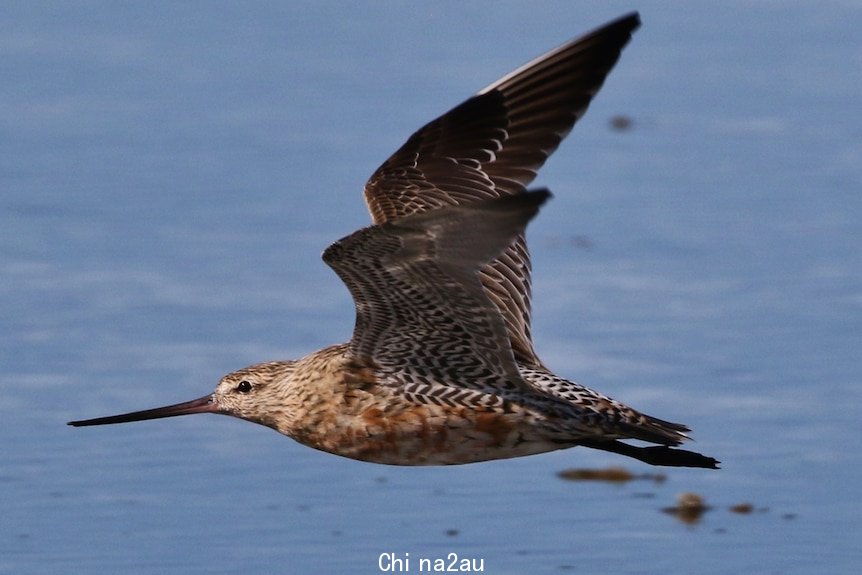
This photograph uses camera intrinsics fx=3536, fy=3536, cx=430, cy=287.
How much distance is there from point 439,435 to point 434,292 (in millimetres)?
794

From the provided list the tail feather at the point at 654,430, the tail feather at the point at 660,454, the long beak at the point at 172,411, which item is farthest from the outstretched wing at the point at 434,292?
the long beak at the point at 172,411

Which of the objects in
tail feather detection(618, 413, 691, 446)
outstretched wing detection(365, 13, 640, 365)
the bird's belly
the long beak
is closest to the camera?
tail feather detection(618, 413, 691, 446)

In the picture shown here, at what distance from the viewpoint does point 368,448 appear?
14.7m

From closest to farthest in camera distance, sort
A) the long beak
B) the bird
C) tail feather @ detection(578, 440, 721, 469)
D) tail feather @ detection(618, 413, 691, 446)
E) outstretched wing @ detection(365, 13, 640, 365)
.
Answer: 1. the bird
2. tail feather @ detection(618, 413, 691, 446)
3. tail feather @ detection(578, 440, 721, 469)
4. outstretched wing @ detection(365, 13, 640, 365)
5. the long beak

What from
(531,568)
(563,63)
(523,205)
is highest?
(563,63)

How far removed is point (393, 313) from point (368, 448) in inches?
27.7

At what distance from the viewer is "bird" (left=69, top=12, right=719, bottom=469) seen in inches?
542

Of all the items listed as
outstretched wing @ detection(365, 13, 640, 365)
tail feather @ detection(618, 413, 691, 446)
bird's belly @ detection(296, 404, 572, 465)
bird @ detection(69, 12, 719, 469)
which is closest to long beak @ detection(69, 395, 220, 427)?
bird @ detection(69, 12, 719, 469)

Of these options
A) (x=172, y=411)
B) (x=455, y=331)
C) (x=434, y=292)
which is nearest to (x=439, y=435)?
(x=455, y=331)

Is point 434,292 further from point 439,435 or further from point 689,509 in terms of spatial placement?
point 689,509

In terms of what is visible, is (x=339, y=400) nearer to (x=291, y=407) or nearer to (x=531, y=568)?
(x=291, y=407)

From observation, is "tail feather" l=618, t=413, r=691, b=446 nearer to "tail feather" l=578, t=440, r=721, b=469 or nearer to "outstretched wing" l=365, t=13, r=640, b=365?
"tail feather" l=578, t=440, r=721, b=469

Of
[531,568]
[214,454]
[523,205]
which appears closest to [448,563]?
[531,568]

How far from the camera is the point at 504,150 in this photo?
15.4 meters
